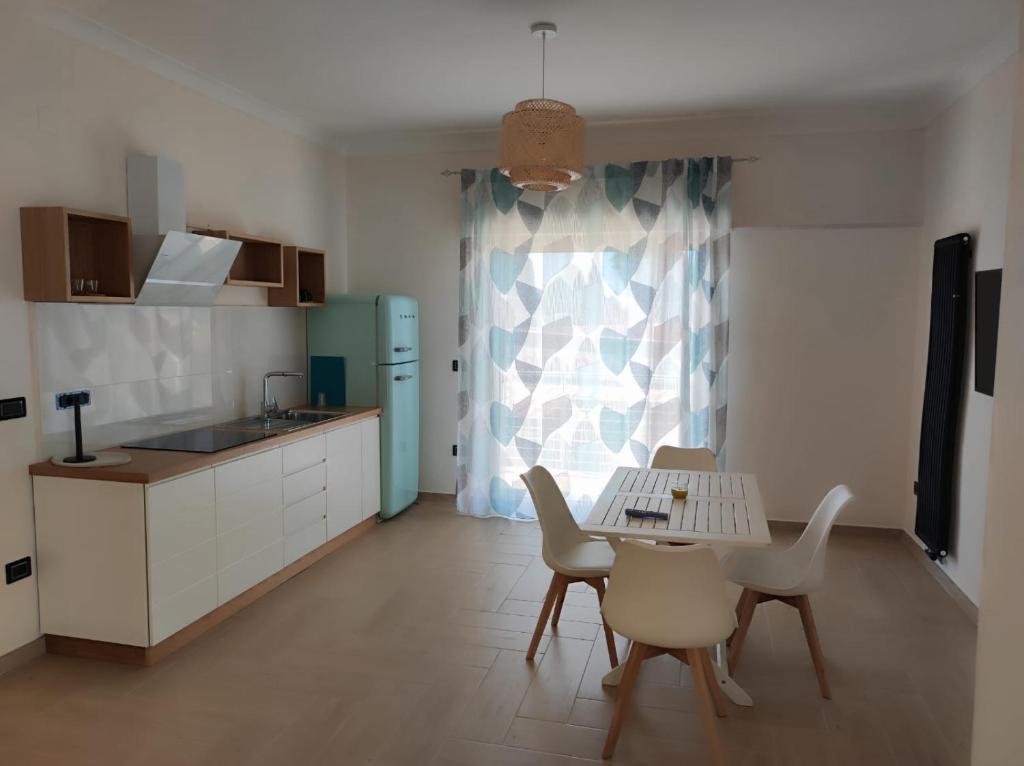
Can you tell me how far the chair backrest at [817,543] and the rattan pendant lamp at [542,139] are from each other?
1919 mm

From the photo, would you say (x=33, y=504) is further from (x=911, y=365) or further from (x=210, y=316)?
(x=911, y=365)

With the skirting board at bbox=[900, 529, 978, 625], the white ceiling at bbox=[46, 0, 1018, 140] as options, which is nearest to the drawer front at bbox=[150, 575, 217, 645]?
the white ceiling at bbox=[46, 0, 1018, 140]

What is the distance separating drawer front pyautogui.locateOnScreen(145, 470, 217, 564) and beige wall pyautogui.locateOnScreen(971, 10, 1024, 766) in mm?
3047

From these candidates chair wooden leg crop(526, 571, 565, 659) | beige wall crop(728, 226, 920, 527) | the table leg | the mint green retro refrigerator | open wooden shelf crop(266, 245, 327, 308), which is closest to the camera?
the table leg

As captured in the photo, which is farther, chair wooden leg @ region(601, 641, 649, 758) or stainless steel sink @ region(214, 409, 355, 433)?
stainless steel sink @ region(214, 409, 355, 433)

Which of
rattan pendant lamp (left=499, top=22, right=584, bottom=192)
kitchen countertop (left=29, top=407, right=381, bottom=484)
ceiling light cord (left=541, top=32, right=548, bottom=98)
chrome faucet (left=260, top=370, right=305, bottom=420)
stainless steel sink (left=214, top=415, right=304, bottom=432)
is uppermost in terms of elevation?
ceiling light cord (left=541, top=32, right=548, bottom=98)

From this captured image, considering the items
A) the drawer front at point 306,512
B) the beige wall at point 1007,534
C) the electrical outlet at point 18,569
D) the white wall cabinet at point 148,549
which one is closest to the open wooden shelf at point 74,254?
the white wall cabinet at point 148,549

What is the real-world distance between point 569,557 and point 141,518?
6.13 ft

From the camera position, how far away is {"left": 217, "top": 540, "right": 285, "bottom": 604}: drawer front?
3.84m

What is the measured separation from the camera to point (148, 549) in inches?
131

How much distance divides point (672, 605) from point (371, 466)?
3.24 meters

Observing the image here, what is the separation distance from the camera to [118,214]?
12.7 ft

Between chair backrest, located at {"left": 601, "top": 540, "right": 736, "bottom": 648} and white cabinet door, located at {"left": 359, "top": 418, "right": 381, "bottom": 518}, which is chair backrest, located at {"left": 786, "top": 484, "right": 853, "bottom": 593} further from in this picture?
white cabinet door, located at {"left": 359, "top": 418, "right": 381, "bottom": 518}

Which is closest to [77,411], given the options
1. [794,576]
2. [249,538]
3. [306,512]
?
[249,538]
